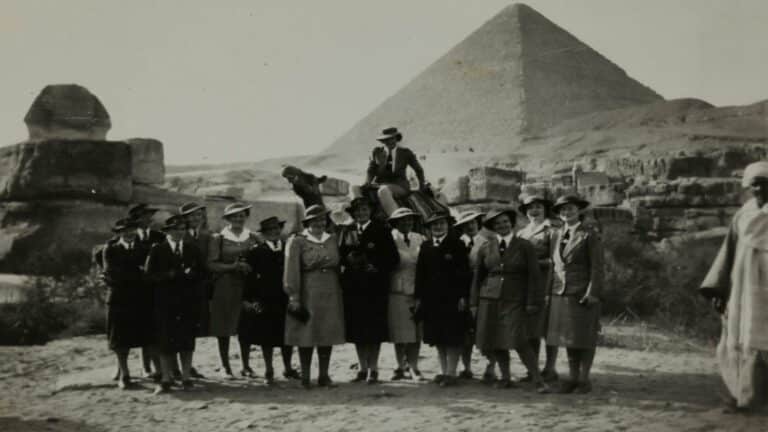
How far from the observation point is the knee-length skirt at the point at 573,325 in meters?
5.88

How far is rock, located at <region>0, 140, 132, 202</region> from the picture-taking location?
14.0 metres

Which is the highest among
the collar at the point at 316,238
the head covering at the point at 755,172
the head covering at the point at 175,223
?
the head covering at the point at 755,172

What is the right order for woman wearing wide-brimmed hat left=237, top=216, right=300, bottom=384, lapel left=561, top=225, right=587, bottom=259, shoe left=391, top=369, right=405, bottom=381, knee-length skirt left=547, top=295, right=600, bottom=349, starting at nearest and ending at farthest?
knee-length skirt left=547, top=295, right=600, bottom=349 < lapel left=561, top=225, right=587, bottom=259 < woman wearing wide-brimmed hat left=237, top=216, right=300, bottom=384 < shoe left=391, top=369, right=405, bottom=381

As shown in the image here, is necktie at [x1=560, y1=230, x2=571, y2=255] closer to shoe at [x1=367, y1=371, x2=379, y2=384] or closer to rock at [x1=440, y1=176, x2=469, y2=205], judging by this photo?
shoe at [x1=367, y1=371, x2=379, y2=384]

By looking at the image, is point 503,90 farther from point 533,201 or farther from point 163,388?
point 163,388

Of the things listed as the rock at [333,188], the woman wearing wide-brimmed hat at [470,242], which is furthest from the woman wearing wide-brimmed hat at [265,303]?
the rock at [333,188]

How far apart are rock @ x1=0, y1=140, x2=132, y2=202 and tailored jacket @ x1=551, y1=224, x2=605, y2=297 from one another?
1011 centimetres

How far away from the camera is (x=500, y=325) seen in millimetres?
6090

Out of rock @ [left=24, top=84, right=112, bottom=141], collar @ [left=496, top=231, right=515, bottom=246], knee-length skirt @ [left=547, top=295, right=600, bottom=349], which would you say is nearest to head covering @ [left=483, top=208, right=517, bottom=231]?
collar @ [left=496, top=231, right=515, bottom=246]

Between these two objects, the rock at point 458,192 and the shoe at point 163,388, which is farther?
the rock at point 458,192

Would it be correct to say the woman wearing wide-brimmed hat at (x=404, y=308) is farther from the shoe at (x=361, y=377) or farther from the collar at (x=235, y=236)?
the collar at (x=235, y=236)

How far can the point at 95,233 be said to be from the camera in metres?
13.9

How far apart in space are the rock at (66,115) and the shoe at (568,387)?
11765 mm

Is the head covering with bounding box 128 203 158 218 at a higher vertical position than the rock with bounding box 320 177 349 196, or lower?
lower
